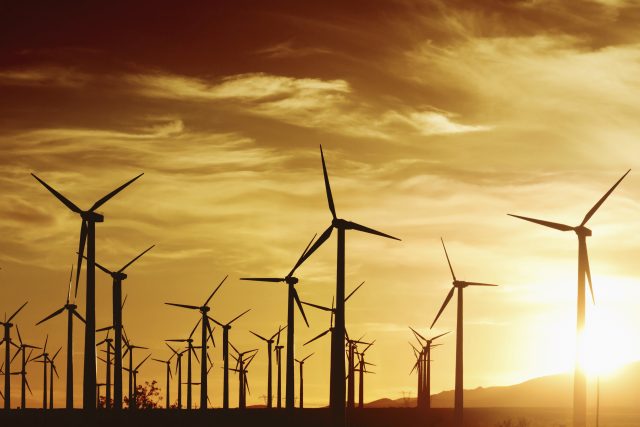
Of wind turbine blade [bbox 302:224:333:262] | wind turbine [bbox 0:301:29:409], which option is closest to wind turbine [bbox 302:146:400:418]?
wind turbine blade [bbox 302:224:333:262]

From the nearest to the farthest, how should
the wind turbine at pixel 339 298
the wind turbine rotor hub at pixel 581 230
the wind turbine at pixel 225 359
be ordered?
the wind turbine at pixel 339 298, the wind turbine rotor hub at pixel 581 230, the wind turbine at pixel 225 359

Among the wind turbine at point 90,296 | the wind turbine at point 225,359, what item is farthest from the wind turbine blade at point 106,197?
the wind turbine at point 225,359

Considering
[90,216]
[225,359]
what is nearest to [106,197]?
[90,216]

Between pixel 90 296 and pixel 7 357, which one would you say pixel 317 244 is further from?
pixel 7 357

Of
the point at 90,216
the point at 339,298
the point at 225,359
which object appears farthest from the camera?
A: the point at 225,359

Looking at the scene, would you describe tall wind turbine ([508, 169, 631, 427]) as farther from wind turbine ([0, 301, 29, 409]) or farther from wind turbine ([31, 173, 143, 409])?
wind turbine ([0, 301, 29, 409])

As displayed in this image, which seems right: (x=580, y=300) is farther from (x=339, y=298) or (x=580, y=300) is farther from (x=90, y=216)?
(x=90, y=216)

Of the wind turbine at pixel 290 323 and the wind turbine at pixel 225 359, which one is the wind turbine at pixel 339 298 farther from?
the wind turbine at pixel 225 359

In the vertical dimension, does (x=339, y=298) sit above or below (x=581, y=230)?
below

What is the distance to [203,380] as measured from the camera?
477 feet

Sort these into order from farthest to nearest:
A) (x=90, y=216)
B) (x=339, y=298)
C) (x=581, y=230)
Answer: (x=90, y=216) → (x=581, y=230) → (x=339, y=298)

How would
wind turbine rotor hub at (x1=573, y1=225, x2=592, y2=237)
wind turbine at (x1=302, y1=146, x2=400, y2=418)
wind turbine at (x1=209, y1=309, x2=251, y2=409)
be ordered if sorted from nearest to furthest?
1. wind turbine at (x1=302, y1=146, x2=400, y2=418)
2. wind turbine rotor hub at (x1=573, y1=225, x2=592, y2=237)
3. wind turbine at (x1=209, y1=309, x2=251, y2=409)

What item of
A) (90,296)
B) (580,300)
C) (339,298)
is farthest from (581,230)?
(90,296)

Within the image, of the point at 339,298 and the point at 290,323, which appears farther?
the point at 290,323
